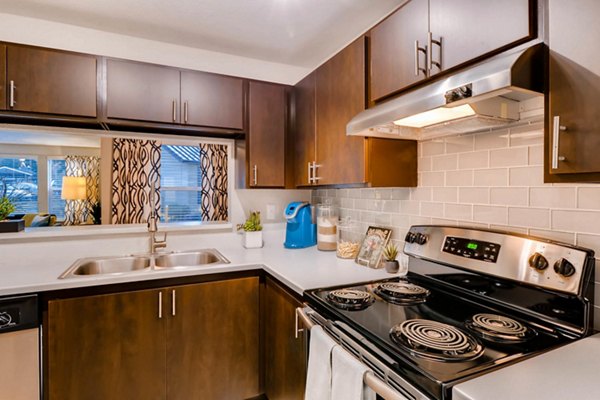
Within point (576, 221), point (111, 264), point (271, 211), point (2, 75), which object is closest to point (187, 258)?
point (111, 264)

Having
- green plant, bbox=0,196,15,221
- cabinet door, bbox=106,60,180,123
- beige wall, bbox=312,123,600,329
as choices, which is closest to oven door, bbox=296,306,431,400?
beige wall, bbox=312,123,600,329

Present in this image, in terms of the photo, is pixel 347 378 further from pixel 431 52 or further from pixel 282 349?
pixel 431 52

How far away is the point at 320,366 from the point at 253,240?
1424 mm

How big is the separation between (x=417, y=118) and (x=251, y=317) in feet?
4.75

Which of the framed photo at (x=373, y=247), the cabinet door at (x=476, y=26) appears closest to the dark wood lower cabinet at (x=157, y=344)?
the framed photo at (x=373, y=247)

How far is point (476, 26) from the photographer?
1.09 m

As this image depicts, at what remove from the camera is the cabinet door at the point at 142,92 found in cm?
196

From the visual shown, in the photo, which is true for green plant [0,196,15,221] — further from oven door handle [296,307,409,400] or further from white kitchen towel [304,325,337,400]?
oven door handle [296,307,409,400]

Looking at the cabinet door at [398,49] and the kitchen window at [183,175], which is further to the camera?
the kitchen window at [183,175]

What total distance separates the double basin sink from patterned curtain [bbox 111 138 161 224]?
7.93 ft

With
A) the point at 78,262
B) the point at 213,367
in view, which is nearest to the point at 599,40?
the point at 213,367

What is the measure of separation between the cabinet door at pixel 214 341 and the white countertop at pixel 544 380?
141 cm

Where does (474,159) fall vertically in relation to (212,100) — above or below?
below

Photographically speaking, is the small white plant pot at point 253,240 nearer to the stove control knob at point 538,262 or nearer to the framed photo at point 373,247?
the framed photo at point 373,247
